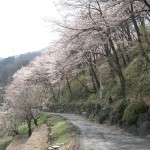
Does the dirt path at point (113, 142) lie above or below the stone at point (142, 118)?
below

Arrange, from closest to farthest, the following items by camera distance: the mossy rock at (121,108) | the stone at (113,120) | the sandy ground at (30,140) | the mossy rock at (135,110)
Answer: the mossy rock at (135,110), the mossy rock at (121,108), the stone at (113,120), the sandy ground at (30,140)

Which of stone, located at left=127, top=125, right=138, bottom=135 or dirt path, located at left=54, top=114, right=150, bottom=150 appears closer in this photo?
dirt path, located at left=54, top=114, right=150, bottom=150

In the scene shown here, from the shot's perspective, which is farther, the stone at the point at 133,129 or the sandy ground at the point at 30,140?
the sandy ground at the point at 30,140

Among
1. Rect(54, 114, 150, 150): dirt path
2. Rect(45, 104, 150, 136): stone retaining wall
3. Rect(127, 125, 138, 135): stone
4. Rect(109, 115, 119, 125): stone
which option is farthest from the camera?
Rect(109, 115, 119, 125): stone

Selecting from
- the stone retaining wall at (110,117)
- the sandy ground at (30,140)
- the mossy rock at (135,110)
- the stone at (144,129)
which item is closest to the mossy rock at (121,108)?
→ the stone retaining wall at (110,117)

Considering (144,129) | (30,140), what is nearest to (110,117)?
(144,129)

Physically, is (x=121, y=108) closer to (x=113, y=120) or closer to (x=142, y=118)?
(x=113, y=120)

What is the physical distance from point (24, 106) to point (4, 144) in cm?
967

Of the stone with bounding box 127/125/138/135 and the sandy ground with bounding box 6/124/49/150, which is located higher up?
the stone with bounding box 127/125/138/135

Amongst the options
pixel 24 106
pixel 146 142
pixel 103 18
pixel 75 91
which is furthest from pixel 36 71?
pixel 146 142

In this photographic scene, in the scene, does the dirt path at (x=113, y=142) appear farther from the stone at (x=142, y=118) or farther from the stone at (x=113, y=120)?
the stone at (x=113, y=120)

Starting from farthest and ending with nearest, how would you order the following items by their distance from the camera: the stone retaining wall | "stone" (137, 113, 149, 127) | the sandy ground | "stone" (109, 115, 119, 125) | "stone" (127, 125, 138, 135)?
the sandy ground → "stone" (109, 115, 119, 125) → "stone" (127, 125, 138, 135) → "stone" (137, 113, 149, 127) → the stone retaining wall

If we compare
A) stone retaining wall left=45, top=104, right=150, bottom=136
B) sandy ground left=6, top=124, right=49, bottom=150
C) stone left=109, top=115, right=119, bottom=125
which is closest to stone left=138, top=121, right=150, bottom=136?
stone retaining wall left=45, top=104, right=150, bottom=136

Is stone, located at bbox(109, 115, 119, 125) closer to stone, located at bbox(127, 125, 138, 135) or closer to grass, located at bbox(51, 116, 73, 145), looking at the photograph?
grass, located at bbox(51, 116, 73, 145)
